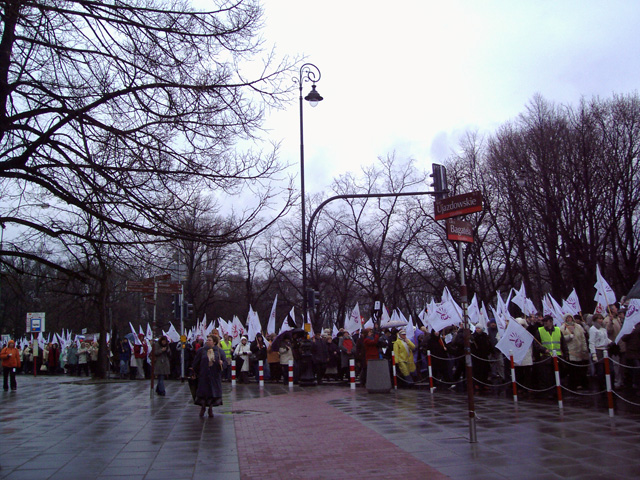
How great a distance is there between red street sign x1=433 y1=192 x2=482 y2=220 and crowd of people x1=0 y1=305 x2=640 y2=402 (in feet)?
14.1

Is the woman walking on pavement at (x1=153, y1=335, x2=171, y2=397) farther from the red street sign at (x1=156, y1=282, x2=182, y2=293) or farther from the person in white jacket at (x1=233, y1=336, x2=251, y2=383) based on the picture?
the person in white jacket at (x1=233, y1=336, x2=251, y2=383)

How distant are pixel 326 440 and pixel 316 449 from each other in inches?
32.3

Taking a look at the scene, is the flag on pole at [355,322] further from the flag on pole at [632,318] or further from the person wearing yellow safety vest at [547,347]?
the flag on pole at [632,318]

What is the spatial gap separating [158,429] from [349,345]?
12.3 m

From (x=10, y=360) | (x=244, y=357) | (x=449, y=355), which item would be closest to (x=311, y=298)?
(x=244, y=357)

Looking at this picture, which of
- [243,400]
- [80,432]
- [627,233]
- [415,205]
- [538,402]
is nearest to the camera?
[80,432]

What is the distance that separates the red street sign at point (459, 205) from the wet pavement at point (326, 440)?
345cm

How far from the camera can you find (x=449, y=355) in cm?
1953

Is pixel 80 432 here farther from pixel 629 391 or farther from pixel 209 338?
pixel 629 391

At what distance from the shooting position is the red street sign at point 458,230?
10.0m

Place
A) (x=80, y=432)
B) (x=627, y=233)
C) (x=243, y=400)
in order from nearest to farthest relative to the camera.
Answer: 1. (x=80, y=432)
2. (x=243, y=400)
3. (x=627, y=233)

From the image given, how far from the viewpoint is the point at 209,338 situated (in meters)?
14.7

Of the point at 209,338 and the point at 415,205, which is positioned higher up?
the point at 415,205

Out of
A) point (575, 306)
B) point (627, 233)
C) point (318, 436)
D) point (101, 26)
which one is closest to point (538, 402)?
point (318, 436)
